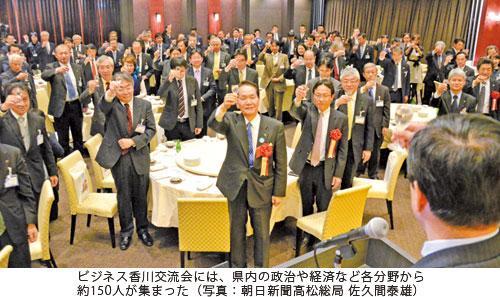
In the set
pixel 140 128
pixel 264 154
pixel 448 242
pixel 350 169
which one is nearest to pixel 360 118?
pixel 350 169

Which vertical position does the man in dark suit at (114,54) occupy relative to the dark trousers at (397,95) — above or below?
above

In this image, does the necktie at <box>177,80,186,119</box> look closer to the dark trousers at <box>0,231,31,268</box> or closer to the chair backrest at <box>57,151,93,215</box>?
the chair backrest at <box>57,151,93,215</box>

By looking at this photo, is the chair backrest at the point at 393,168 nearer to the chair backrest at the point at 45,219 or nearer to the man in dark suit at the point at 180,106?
the man in dark suit at the point at 180,106

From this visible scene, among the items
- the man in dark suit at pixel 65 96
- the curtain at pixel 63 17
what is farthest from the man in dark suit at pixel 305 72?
the curtain at pixel 63 17

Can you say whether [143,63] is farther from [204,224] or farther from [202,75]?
[204,224]

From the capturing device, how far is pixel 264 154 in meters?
2.97

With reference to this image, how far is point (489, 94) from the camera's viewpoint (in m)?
5.59

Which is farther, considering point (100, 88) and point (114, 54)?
point (114, 54)

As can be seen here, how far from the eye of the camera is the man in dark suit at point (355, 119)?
4.23m

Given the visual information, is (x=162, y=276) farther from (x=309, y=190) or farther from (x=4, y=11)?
(x=4, y=11)

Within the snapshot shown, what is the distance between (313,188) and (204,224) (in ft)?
3.52

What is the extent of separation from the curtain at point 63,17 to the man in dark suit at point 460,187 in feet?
41.0

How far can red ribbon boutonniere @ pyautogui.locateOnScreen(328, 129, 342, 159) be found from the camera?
137 inches

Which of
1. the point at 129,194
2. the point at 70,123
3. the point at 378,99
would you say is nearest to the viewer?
the point at 129,194
